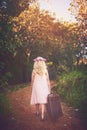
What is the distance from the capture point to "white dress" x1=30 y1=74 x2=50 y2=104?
1025cm

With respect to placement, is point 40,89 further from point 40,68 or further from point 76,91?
point 76,91

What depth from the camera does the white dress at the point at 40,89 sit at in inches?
404

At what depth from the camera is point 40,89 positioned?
10.3 metres

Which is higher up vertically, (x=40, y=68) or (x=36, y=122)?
(x=40, y=68)

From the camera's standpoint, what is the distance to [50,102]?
399 inches

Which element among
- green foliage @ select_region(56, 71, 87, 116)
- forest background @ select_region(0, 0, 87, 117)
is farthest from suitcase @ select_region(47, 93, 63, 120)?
forest background @ select_region(0, 0, 87, 117)

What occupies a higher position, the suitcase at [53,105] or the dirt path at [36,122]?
the suitcase at [53,105]

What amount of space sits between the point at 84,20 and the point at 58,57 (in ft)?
31.7

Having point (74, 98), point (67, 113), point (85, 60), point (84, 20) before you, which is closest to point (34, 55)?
point (85, 60)

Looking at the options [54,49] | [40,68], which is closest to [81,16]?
[54,49]

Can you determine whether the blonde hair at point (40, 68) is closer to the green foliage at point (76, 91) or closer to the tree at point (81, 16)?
the green foliage at point (76, 91)

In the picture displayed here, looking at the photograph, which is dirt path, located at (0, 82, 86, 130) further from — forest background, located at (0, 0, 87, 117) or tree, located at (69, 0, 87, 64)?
tree, located at (69, 0, 87, 64)

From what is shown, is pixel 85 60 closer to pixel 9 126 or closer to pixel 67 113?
pixel 67 113

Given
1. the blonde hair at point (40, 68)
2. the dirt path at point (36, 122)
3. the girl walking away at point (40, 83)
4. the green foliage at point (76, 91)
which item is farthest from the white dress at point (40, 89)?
the green foliage at point (76, 91)
